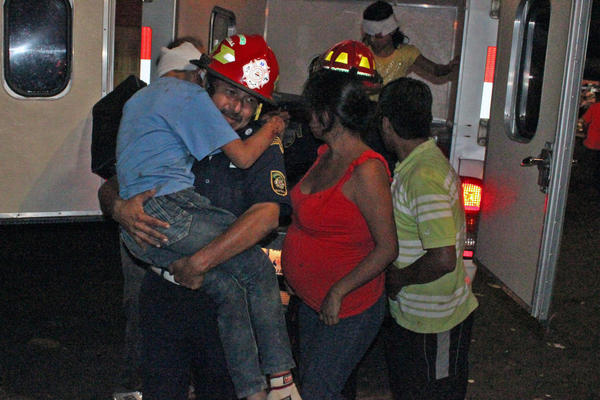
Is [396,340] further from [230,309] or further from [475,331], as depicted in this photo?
[475,331]

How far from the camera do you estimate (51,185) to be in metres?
4.62

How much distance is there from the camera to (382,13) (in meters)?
5.79

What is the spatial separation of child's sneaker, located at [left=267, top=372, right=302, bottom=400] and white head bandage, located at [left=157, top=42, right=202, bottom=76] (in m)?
1.67

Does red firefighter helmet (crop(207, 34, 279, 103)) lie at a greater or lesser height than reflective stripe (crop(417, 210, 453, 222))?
greater

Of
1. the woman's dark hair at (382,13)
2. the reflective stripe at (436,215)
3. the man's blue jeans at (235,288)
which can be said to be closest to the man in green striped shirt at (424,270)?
the reflective stripe at (436,215)

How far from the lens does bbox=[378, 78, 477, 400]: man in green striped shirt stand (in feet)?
9.45

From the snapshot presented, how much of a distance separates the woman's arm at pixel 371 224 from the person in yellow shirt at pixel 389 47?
318 centimetres

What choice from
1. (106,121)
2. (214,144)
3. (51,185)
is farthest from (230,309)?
(51,185)

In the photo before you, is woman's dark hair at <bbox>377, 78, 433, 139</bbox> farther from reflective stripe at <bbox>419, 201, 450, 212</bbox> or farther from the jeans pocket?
the jeans pocket

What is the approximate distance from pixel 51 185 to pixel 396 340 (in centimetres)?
259

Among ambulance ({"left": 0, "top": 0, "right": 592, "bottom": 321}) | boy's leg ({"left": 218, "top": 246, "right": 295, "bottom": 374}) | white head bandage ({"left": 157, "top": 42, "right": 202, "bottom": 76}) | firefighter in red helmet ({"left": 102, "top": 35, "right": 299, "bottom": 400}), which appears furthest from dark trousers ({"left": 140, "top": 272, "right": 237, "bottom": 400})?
ambulance ({"left": 0, "top": 0, "right": 592, "bottom": 321})

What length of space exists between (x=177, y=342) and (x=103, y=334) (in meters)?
3.18

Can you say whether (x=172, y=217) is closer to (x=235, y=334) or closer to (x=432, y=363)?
(x=235, y=334)

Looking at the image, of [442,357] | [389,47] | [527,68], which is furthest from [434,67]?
[442,357]
